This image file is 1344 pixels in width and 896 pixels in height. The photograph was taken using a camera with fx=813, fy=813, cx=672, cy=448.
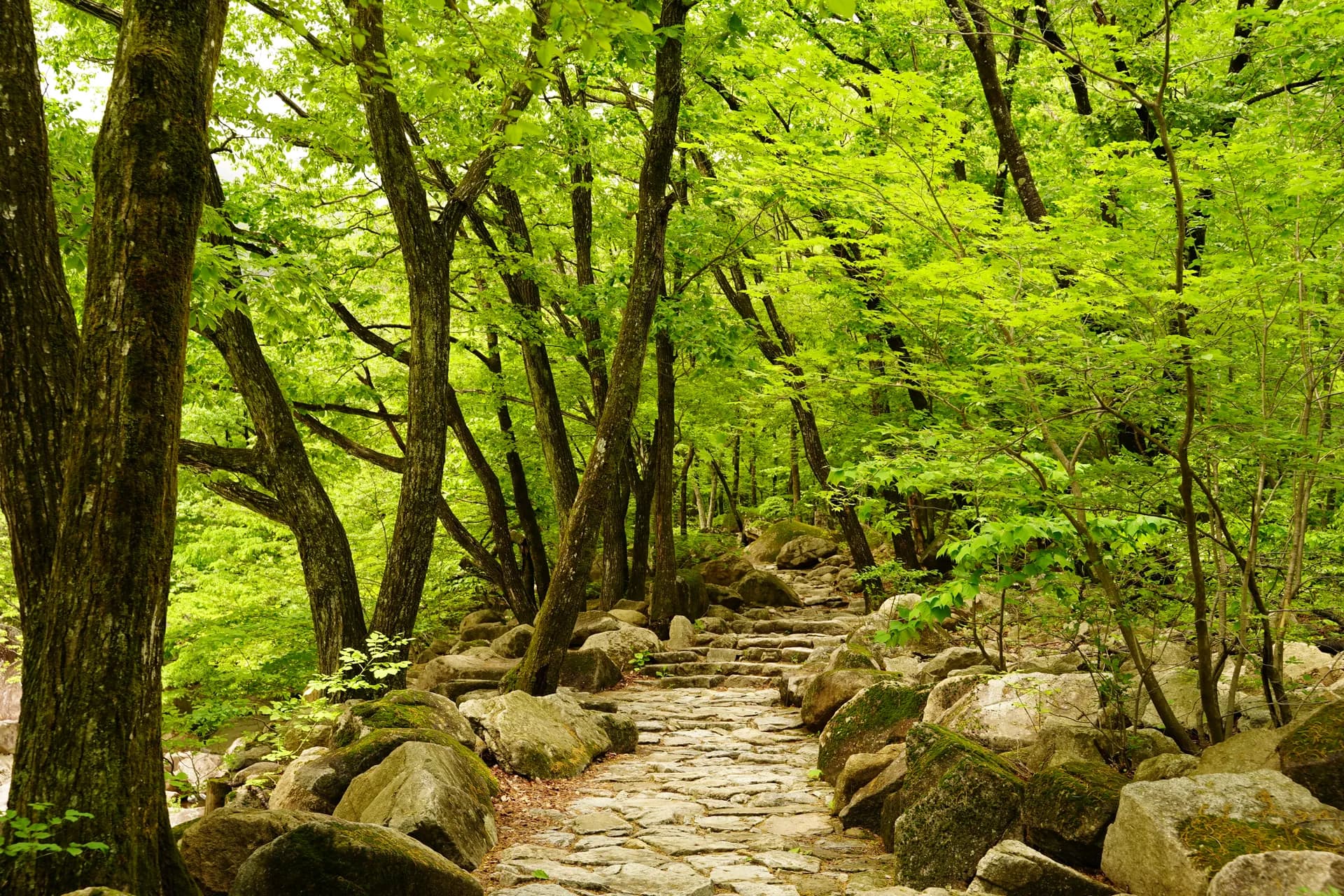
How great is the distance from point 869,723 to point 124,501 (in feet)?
16.8

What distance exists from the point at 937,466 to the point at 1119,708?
1.97 metres

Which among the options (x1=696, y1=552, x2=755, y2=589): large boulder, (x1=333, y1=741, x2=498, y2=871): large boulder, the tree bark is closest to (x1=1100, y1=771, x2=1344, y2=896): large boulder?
(x1=333, y1=741, x2=498, y2=871): large boulder

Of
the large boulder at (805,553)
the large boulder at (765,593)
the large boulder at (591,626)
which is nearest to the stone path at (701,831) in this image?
the large boulder at (591,626)

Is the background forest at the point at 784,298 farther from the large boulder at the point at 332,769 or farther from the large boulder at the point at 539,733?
the large boulder at the point at 539,733

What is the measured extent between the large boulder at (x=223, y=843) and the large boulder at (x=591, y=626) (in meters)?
7.23

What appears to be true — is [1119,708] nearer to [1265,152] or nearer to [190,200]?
[1265,152]

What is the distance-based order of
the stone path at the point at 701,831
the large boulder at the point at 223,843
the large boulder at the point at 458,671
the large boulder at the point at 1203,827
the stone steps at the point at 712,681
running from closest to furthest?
the large boulder at the point at 1203,827
the large boulder at the point at 223,843
the stone path at the point at 701,831
the large boulder at the point at 458,671
the stone steps at the point at 712,681

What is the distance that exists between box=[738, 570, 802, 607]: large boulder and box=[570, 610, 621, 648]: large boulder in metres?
3.84

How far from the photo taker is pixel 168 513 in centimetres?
325

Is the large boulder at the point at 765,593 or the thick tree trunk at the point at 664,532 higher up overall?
the thick tree trunk at the point at 664,532

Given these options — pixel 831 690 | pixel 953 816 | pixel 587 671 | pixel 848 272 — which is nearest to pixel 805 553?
pixel 587 671

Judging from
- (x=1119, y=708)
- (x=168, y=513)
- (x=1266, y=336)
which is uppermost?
(x=1266, y=336)

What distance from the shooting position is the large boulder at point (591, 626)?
37.6 ft

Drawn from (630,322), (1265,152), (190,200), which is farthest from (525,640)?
(1265,152)
